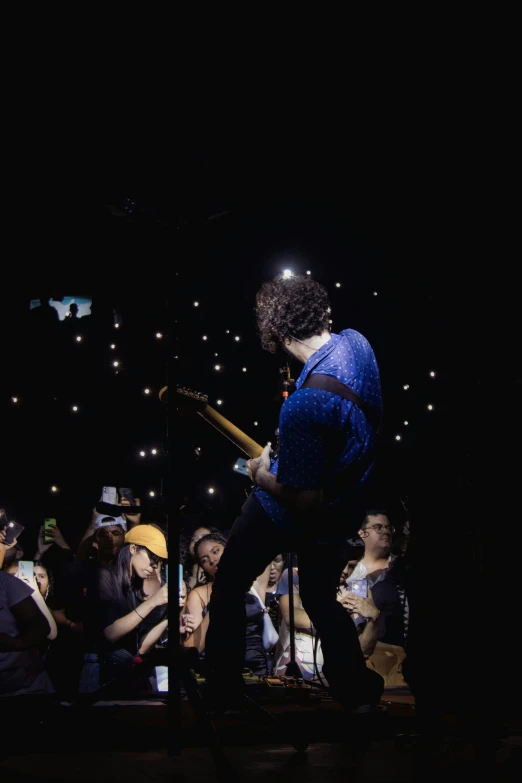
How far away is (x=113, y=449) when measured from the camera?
7.08 meters

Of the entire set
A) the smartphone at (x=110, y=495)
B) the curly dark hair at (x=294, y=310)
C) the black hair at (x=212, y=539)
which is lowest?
the black hair at (x=212, y=539)

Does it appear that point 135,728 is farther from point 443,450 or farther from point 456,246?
point 456,246

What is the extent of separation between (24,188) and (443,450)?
5693 millimetres

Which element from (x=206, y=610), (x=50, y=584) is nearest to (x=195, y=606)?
(x=206, y=610)

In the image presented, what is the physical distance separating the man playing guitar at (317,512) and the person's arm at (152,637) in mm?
2381

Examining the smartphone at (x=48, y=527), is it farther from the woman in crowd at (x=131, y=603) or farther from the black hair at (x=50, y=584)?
the woman in crowd at (x=131, y=603)

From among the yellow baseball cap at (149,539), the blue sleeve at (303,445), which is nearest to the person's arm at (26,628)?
the yellow baseball cap at (149,539)

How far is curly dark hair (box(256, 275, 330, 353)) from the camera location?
294 cm

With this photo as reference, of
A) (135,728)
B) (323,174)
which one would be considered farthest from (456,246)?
(135,728)

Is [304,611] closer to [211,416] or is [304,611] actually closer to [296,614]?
[296,614]

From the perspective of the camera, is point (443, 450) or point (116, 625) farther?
point (116, 625)

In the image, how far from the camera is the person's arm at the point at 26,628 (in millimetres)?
4180

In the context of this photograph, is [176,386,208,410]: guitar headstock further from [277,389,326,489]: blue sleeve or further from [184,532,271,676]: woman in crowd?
[184,532,271,676]: woman in crowd

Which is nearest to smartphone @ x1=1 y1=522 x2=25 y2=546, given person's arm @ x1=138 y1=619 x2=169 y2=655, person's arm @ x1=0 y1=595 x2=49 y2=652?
person's arm @ x1=0 y1=595 x2=49 y2=652
